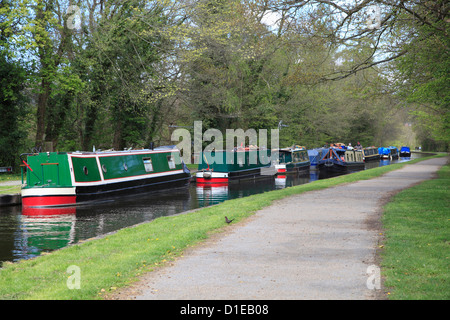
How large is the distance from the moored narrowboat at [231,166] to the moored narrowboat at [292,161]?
1421 mm

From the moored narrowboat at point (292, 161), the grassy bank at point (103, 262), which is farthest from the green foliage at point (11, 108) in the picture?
the moored narrowboat at point (292, 161)

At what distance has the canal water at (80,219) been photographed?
1173 centimetres

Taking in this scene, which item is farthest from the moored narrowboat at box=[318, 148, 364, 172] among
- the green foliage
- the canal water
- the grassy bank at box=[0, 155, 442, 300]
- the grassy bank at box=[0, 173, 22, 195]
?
the grassy bank at box=[0, 155, 442, 300]

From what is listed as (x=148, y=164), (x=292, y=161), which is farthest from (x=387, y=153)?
(x=148, y=164)

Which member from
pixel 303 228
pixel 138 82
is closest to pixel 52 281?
pixel 303 228

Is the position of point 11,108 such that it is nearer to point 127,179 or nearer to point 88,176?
point 127,179

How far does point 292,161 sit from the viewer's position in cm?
4206

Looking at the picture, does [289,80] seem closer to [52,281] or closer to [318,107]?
[52,281]

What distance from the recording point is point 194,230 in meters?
9.96

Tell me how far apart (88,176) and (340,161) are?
3029cm

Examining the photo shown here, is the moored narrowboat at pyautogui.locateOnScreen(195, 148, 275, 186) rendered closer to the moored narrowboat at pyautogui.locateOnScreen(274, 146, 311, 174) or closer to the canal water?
the moored narrowboat at pyautogui.locateOnScreen(274, 146, 311, 174)

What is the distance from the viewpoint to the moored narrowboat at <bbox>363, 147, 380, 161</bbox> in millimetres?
61069

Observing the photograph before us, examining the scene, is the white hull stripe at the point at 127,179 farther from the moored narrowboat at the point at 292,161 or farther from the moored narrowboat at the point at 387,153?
the moored narrowboat at the point at 387,153
